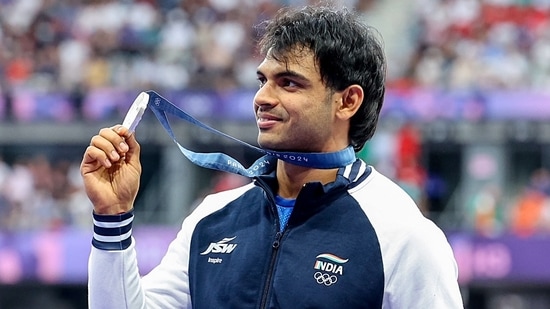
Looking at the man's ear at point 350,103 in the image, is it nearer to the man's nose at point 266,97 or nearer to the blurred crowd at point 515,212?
the man's nose at point 266,97

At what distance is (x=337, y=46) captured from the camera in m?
3.46

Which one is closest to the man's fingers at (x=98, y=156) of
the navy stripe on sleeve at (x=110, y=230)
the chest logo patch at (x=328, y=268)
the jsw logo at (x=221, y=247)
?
the navy stripe on sleeve at (x=110, y=230)

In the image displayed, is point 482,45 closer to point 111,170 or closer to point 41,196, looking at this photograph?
point 41,196

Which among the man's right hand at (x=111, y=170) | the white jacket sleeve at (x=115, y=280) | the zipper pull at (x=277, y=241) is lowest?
the white jacket sleeve at (x=115, y=280)

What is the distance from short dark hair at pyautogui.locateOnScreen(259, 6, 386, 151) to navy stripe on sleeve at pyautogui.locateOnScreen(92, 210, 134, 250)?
0.68 meters

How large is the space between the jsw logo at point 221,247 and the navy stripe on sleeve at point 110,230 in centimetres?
29

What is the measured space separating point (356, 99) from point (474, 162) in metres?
11.5

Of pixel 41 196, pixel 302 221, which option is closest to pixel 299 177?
pixel 302 221

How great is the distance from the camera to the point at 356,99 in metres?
3.54

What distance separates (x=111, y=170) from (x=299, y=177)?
58 centimetres

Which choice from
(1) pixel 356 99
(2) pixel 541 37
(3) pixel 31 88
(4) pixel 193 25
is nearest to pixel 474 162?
(2) pixel 541 37

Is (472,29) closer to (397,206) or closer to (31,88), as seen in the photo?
(31,88)

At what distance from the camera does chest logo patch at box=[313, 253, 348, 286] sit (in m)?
3.33

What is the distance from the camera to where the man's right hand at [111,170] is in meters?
3.32
